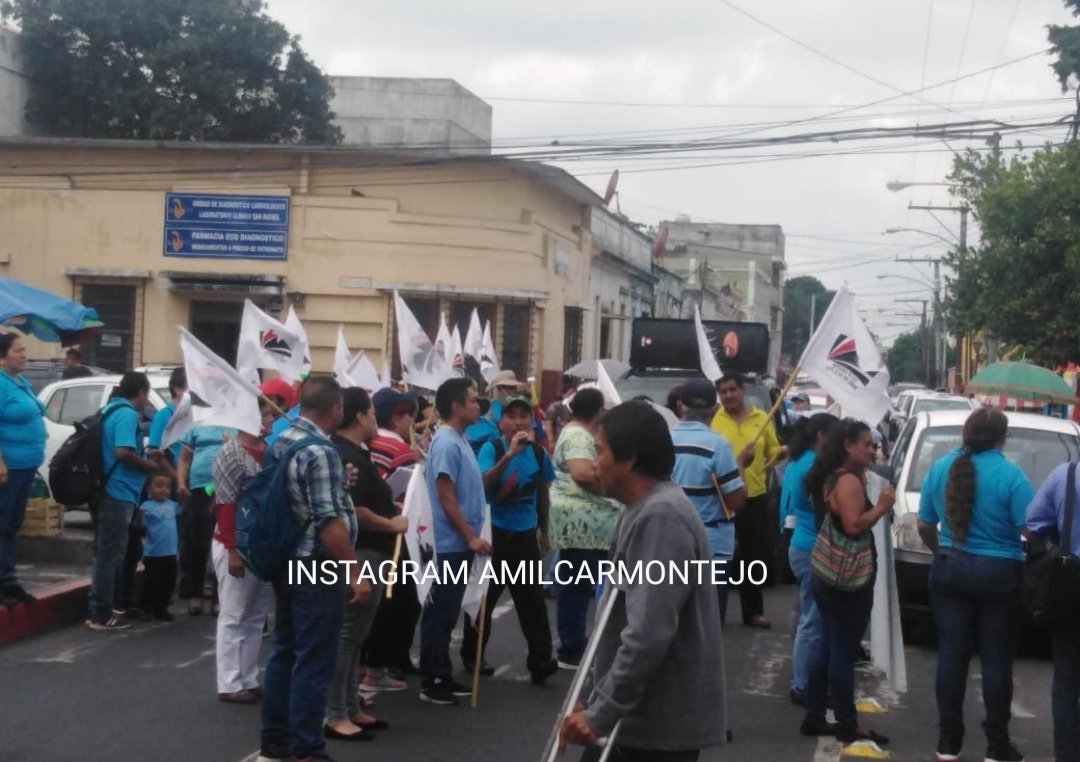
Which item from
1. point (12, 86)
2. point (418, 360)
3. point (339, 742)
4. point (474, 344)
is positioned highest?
point (12, 86)

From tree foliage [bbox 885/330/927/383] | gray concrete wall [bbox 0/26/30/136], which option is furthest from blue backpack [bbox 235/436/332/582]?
tree foliage [bbox 885/330/927/383]

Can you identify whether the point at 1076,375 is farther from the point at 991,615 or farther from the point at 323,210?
the point at 991,615

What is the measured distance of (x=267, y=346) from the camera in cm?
1095

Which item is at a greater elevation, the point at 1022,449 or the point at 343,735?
the point at 1022,449

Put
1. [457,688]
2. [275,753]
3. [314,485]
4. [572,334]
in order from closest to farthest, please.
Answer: [314,485]
[275,753]
[457,688]
[572,334]

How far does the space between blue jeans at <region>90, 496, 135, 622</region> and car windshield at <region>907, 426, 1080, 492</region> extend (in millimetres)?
6031

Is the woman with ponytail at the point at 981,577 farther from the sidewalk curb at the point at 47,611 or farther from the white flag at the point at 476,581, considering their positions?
the sidewalk curb at the point at 47,611

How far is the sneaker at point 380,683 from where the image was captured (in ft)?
28.7

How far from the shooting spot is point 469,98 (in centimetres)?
3631

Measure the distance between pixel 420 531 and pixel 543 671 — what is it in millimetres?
1318

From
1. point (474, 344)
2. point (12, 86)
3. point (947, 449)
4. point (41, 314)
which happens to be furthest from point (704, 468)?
point (12, 86)

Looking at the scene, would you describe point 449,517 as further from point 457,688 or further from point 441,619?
point 457,688

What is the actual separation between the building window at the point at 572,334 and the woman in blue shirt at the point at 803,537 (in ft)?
80.4

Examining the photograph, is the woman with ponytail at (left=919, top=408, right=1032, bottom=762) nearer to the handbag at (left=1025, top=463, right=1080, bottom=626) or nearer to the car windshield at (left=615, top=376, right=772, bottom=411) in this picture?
the handbag at (left=1025, top=463, right=1080, bottom=626)
